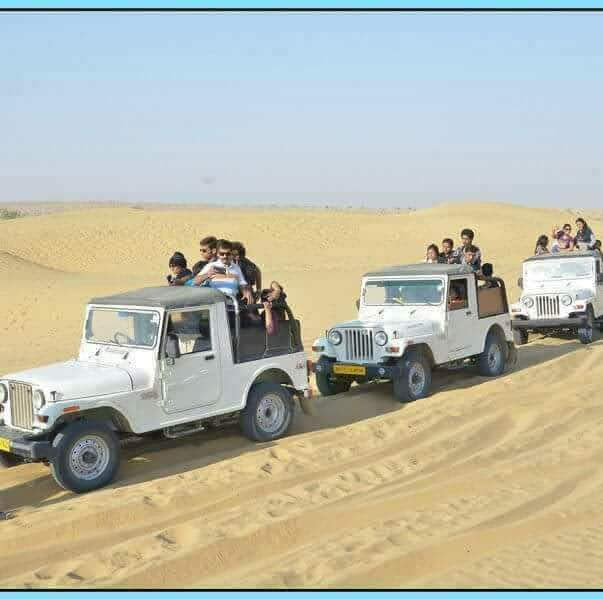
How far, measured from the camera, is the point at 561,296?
16047 mm

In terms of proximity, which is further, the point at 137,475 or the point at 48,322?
the point at 48,322

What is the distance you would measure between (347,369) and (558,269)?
763 centimetres

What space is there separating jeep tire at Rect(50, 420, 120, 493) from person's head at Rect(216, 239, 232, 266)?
8.83ft

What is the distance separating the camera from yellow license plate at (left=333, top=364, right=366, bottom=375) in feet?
36.6

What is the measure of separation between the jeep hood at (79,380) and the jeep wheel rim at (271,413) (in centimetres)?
181

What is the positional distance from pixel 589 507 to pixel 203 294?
4448 mm

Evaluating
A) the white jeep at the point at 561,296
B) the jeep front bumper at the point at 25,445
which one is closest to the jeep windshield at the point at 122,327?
the jeep front bumper at the point at 25,445

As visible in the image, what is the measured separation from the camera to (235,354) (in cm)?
905

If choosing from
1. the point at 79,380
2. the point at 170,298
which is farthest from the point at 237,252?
the point at 79,380

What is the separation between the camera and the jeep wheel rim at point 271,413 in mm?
9305

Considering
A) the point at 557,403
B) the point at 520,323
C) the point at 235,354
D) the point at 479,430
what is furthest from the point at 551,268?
the point at 235,354

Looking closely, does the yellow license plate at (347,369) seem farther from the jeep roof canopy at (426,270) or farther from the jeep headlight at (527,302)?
the jeep headlight at (527,302)

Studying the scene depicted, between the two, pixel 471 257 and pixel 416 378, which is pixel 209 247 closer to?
pixel 416 378

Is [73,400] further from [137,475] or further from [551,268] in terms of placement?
[551,268]
